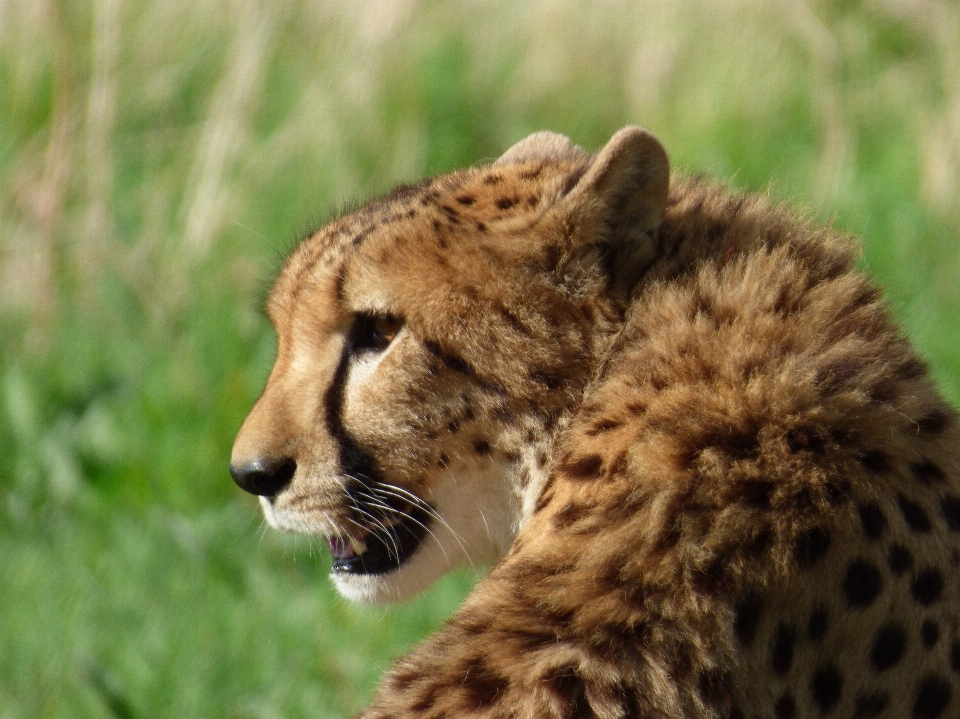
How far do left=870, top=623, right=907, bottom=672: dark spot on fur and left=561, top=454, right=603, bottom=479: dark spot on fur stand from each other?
480 mm

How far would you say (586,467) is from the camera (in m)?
2.11

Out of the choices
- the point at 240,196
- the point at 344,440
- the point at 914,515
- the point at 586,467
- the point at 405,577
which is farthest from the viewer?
the point at 240,196

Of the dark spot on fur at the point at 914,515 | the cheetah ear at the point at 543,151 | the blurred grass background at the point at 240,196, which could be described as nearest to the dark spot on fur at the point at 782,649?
the dark spot on fur at the point at 914,515

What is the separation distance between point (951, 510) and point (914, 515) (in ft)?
0.30

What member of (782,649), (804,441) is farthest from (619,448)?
(782,649)

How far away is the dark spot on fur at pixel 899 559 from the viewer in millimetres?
1972

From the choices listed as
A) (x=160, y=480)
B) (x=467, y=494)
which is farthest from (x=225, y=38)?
(x=467, y=494)

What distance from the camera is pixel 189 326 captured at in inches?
186

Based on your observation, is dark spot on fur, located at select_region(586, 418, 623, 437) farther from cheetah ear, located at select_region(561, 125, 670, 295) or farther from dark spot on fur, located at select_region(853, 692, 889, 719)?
dark spot on fur, located at select_region(853, 692, 889, 719)

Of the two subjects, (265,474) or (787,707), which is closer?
(787,707)

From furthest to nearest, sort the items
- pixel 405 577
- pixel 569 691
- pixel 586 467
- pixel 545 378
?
pixel 405 577 < pixel 545 378 < pixel 586 467 < pixel 569 691

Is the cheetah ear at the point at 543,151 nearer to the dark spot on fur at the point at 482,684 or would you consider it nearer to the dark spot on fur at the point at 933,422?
the dark spot on fur at the point at 933,422

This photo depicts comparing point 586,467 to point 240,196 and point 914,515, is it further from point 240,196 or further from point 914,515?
point 240,196

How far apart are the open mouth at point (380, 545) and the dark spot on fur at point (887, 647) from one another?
835 mm
